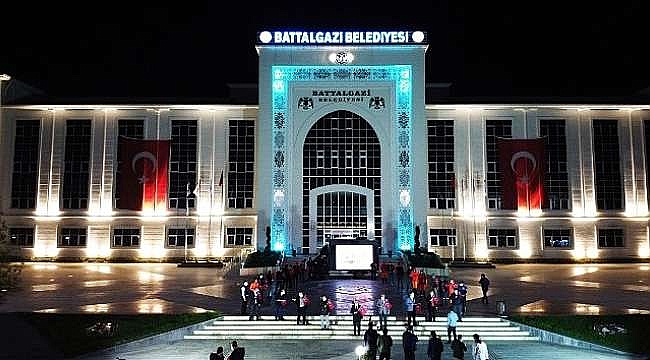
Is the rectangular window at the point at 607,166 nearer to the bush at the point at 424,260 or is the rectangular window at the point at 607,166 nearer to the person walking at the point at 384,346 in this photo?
the bush at the point at 424,260

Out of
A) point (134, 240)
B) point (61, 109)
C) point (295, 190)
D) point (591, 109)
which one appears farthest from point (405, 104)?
point (61, 109)

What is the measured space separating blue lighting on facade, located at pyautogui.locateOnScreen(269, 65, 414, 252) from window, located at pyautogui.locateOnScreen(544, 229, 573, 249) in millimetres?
11409

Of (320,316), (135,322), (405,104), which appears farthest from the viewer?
(405,104)

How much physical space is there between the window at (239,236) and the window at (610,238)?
28.0m

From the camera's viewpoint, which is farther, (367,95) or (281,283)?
(367,95)

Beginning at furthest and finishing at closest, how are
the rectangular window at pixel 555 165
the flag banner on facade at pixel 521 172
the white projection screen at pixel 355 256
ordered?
the rectangular window at pixel 555 165, the flag banner on facade at pixel 521 172, the white projection screen at pixel 355 256

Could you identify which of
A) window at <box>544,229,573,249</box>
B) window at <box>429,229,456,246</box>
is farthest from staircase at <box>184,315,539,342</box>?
window at <box>544,229,573,249</box>

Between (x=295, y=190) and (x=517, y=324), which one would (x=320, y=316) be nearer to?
(x=517, y=324)

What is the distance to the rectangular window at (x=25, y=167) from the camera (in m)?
51.7

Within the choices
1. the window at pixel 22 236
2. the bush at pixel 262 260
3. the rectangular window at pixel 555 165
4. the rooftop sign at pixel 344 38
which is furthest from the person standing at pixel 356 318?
the window at pixel 22 236

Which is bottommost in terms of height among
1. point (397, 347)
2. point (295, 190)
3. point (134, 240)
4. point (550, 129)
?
point (397, 347)

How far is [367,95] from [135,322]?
31.9 meters

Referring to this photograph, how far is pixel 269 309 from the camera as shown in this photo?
27125 millimetres

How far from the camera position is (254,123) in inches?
2067
